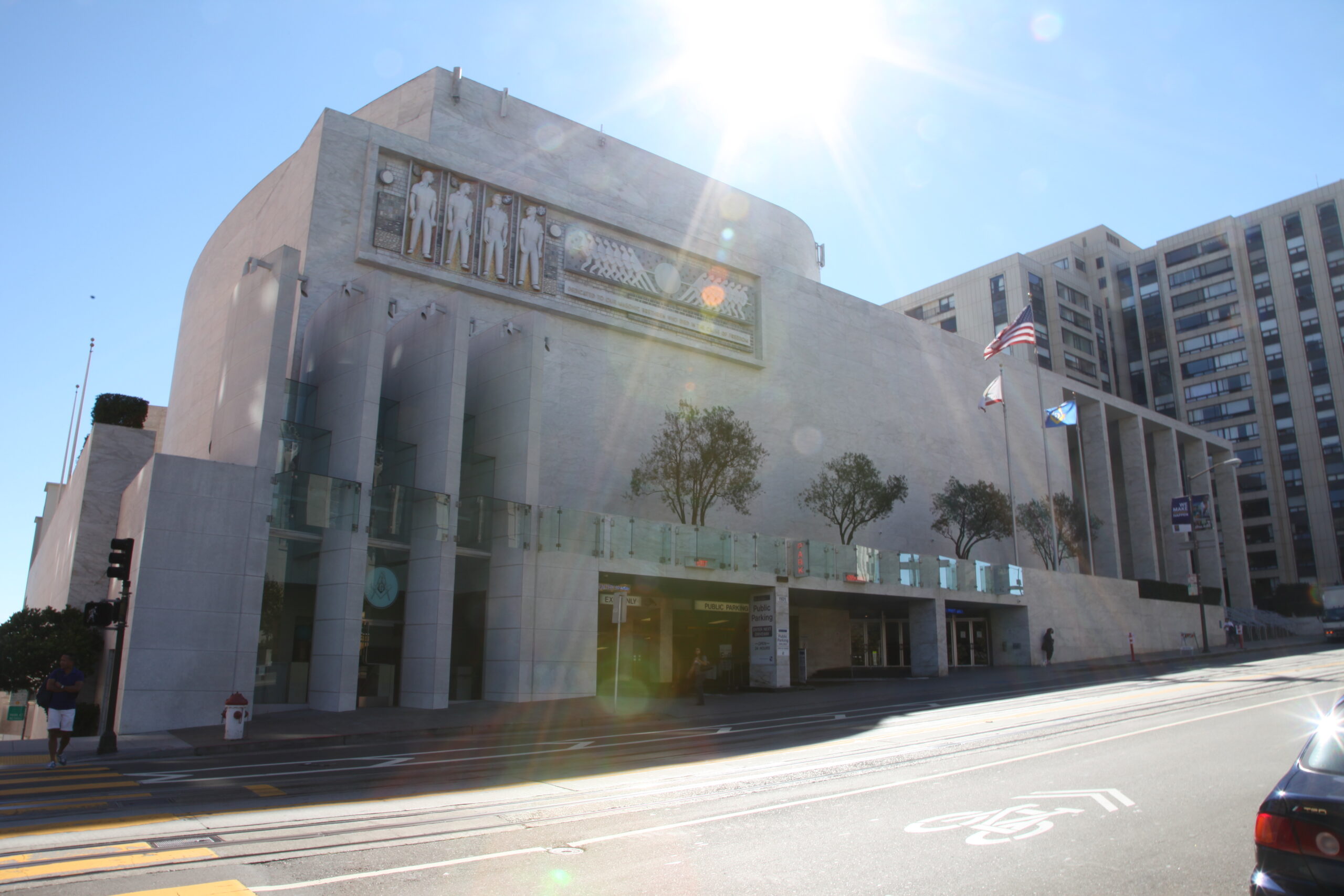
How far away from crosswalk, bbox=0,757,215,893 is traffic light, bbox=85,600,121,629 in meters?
2.45

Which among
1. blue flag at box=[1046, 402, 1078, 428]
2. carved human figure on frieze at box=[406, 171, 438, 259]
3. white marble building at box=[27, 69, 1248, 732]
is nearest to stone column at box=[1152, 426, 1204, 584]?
white marble building at box=[27, 69, 1248, 732]

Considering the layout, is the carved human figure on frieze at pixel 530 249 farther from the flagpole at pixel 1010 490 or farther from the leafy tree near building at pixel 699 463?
the flagpole at pixel 1010 490

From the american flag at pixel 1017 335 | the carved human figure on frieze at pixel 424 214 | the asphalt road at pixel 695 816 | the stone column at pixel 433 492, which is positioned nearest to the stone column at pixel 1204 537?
the american flag at pixel 1017 335

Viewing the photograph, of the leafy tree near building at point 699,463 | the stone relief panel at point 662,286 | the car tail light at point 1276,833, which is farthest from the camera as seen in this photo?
the stone relief panel at point 662,286

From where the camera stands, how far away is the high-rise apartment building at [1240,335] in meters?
86.9

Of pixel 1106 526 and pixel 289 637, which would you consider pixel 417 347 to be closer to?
pixel 289 637

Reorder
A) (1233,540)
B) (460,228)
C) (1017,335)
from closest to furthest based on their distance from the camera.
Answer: (460,228), (1017,335), (1233,540)

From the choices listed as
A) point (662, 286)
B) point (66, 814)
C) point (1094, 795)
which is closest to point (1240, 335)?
point (662, 286)

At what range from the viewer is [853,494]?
40.9 meters

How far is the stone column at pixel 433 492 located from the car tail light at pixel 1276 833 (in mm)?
21648

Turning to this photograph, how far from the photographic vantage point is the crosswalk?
6.74m

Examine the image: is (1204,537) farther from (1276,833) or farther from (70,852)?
(70,852)

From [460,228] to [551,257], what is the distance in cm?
407

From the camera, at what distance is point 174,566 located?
20078 mm
